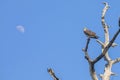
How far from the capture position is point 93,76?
11719 mm

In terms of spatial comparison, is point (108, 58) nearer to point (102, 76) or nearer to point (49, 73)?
point (102, 76)

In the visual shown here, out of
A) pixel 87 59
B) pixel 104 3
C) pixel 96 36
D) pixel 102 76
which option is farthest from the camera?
pixel 104 3

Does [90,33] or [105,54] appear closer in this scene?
[90,33]

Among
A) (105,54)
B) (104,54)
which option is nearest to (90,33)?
(104,54)

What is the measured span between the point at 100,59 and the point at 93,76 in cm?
75

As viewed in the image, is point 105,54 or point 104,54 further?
point 105,54

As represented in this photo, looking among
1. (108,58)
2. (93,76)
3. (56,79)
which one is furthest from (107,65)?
(56,79)

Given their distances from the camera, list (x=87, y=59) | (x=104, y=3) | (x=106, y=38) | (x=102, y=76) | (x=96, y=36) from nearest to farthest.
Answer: (x=96, y=36)
(x=87, y=59)
(x=102, y=76)
(x=106, y=38)
(x=104, y=3)

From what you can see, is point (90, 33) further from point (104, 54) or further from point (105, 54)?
point (105, 54)

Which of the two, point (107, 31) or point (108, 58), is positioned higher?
point (107, 31)

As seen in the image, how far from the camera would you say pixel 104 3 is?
14.2 meters

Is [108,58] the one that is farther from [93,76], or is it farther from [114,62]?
[93,76]

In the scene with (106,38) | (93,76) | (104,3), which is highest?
(104,3)

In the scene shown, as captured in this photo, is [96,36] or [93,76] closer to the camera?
[96,36]
